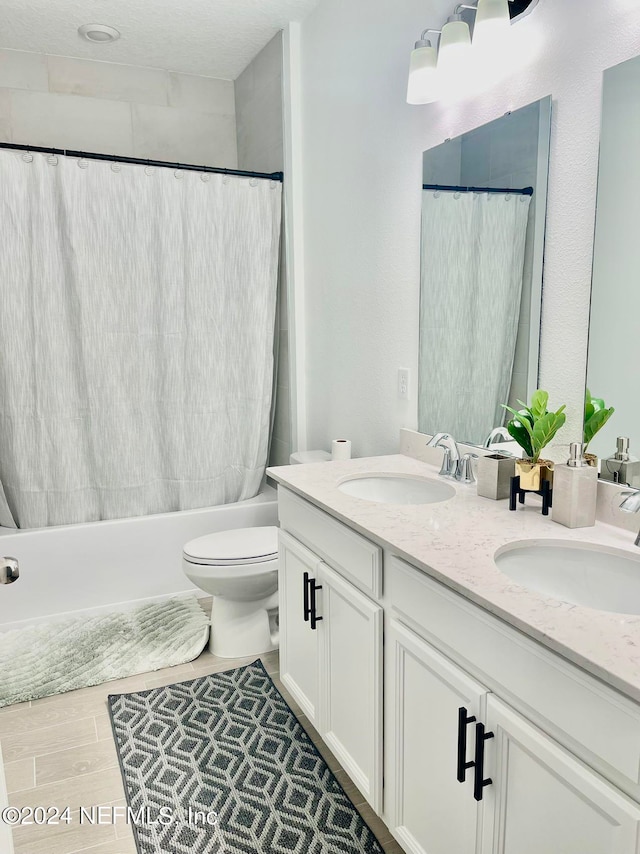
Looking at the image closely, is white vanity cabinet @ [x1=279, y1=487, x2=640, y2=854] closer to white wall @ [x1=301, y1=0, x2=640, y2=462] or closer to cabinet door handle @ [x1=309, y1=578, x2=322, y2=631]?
cabinet door handle @ [x1=309, y1=578, x2=322, y2=631]

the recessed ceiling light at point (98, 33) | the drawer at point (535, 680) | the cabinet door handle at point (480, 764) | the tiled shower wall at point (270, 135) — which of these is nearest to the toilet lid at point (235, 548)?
the tiled shower wall at point (270, 135)

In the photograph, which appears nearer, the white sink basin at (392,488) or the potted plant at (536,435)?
the potted plant at (536,435)

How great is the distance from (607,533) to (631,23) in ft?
3.46

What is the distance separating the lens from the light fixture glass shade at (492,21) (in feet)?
5.19

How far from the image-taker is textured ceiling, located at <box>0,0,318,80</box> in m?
2.62

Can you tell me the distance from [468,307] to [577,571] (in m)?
0.89

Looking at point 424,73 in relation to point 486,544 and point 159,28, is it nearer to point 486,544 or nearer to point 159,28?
point 486,544

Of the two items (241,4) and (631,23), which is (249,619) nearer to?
(631,23)

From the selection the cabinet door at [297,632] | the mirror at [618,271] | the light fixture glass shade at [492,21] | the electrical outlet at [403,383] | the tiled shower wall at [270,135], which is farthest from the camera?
the tiled shower wall at [270,135]

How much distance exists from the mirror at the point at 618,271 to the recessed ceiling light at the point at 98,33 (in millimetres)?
2332

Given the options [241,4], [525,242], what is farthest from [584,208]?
[241,4]

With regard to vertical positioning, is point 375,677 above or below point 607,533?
below

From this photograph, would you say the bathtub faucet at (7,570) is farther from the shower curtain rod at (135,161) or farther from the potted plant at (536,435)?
the shower curtain rod at (135,161)

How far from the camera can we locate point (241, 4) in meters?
2.62
